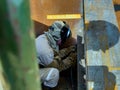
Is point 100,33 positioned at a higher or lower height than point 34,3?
lower

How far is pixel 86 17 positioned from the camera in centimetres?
381

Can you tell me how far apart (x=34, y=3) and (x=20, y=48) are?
499 cm

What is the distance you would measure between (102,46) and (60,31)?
210 centimetres

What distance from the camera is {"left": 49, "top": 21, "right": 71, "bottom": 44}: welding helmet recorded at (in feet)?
17.3

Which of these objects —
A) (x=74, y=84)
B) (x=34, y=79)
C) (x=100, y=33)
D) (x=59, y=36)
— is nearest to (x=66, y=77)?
(x=74, y=84)

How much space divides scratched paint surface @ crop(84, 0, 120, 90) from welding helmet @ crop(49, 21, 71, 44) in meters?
1.27

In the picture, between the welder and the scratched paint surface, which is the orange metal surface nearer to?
the welder

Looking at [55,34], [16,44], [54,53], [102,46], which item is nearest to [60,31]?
[55,34]

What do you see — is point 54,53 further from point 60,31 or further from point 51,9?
point 51,9

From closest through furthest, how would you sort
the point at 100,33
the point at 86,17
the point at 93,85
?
1. the point at 93,85
2. the point at 100,33
3. the point at 86,17

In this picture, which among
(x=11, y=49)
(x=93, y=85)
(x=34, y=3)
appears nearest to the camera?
(x=11, y=49)

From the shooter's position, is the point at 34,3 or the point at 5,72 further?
the point at 34,3

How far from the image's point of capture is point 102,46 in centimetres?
329

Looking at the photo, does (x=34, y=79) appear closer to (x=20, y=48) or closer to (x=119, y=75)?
(x=20, y=48)
